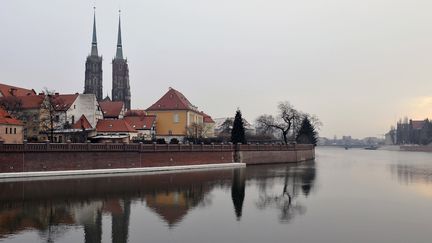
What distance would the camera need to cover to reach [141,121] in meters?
73.7

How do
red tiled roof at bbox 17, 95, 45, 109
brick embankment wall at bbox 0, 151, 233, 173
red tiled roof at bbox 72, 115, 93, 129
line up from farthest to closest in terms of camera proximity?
red tiled roof at bbox 72, 115, 93, 129, red tiled roof at bbox 17, 95, 45, 109, brick embankment wall at bbox 0, 151, 233, 173

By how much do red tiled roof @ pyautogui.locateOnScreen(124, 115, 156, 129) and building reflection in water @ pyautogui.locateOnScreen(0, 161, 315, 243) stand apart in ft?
96.4

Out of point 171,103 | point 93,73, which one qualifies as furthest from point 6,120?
point 93,73

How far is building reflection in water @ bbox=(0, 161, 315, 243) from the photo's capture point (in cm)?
2100

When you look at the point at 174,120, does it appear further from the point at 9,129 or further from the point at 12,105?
the point at 9,129

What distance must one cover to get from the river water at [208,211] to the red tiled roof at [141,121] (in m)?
31.8

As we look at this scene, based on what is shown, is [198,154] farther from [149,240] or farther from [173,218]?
[149,240]

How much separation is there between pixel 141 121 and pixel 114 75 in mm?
57967

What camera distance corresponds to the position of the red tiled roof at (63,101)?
6148cm

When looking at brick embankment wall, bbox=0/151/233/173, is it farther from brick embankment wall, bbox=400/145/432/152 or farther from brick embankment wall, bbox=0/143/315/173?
brick embankment wall, bbox=400/145/432/152

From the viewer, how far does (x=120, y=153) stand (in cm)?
4738

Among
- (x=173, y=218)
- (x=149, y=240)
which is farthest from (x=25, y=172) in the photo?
(x=149, y=240)

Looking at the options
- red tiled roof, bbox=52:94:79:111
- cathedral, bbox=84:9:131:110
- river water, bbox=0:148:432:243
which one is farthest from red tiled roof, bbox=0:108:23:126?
cathedral, bbox=84:9:131:110

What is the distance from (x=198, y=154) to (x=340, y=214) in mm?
32426
